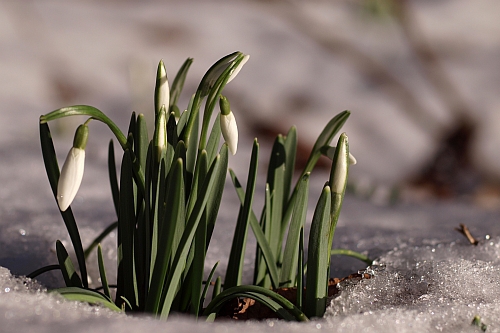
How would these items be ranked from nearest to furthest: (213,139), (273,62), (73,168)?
(73,168) → (213,139) → (273,62)

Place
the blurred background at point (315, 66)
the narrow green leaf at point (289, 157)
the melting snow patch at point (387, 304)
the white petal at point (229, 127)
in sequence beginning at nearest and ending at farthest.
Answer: the melting snow patch at point (387, 304) < the white petal at point (229, 127) < the narrow green leaf at point (289, 157) < the blurred background at point (315, 66)

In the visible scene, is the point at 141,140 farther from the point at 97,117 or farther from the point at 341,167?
the point at 341,167

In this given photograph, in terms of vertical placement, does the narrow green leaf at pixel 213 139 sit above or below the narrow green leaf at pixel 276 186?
above

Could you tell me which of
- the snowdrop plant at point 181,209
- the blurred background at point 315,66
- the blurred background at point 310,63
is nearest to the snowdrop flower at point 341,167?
the snowdrop plant at point 181,209

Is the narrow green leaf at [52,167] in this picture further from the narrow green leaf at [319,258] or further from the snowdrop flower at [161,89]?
the narrow green leaf at [319,258]

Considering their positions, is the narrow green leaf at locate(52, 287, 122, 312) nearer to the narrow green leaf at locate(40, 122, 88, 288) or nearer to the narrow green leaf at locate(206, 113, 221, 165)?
the narrow green leaf at locate(40, 122, 88, 288)

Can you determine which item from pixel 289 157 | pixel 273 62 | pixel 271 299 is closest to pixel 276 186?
pixel 289 157
